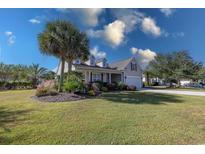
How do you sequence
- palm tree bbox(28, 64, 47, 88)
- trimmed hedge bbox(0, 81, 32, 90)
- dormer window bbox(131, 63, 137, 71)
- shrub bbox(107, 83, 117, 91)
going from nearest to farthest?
shrub bbox(107, 83, 117, 91)
trimmed hedge bbox(0, 81, 32, 90)
dormer window bbox(131, 63, 137, 71)
palm tree bbox(28, 64, 47, 88)

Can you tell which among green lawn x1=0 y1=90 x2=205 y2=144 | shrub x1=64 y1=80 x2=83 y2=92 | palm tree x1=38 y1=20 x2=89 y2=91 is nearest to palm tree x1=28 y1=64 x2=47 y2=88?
palm tree x1=38 y1=20 x2=89 y2=91

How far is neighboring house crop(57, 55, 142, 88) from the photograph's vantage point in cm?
2355

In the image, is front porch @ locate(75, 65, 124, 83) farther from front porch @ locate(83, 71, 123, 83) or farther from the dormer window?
the dormer window

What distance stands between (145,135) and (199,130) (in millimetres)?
2044

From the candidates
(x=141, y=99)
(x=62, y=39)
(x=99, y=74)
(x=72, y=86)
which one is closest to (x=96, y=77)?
(x=99, y=74)

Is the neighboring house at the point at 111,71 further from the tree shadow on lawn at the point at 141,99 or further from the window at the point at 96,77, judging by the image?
the tree shadow on lawn at the point at 141,99

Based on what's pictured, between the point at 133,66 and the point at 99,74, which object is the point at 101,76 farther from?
the point at 133,66

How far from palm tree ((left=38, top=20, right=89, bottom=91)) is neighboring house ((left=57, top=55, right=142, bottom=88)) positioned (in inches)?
344

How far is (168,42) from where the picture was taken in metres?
17.4

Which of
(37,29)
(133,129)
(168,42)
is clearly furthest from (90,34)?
(133,129)

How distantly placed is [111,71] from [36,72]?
15.0 metres

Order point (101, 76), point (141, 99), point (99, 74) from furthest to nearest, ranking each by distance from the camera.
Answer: point (101, 76)
point (99, 74)
point (141, 99)

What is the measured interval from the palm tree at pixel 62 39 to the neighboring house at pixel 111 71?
28.6ft

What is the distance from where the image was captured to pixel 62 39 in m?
12.9
